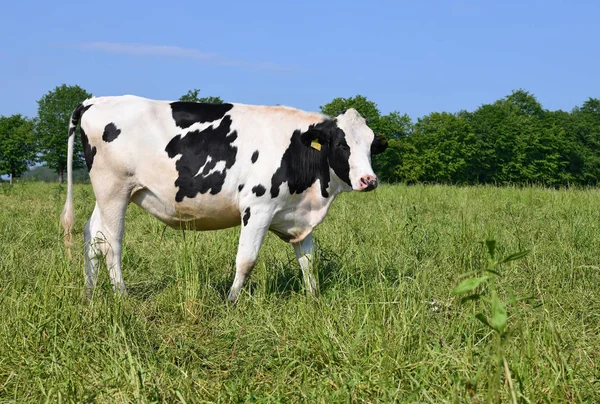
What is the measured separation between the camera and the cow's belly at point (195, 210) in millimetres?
5656

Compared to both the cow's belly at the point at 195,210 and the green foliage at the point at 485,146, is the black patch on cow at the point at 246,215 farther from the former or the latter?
the green foliage at the point at 485,146

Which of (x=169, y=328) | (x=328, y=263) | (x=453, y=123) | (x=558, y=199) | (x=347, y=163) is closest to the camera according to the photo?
(x=169, y=328)

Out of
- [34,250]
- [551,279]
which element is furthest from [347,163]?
[34,250]

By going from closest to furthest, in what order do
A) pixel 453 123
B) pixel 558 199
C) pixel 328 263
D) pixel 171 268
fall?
pixel 328 263 → pixel 171 268 → pixel 558 199 → pixel 453 123

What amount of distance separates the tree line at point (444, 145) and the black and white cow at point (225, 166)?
55.7 m

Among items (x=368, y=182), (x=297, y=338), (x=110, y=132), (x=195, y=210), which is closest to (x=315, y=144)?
(x=368, y=182)

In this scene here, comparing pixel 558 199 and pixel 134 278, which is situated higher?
pixel 558 199

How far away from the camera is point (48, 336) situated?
→ 3.95 m

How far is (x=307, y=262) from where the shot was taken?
5.79 meters

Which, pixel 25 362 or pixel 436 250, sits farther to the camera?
pixel 436 250

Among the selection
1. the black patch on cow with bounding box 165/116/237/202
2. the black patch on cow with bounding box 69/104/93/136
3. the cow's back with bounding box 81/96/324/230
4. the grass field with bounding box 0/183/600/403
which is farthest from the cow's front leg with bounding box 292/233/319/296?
the black patch on cow with bounding box 69/104/93/136

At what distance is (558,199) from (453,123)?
54.6 metres

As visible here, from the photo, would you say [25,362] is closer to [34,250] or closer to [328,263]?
[328,263]

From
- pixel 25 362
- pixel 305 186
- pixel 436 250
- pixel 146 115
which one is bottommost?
pixel 25 362
